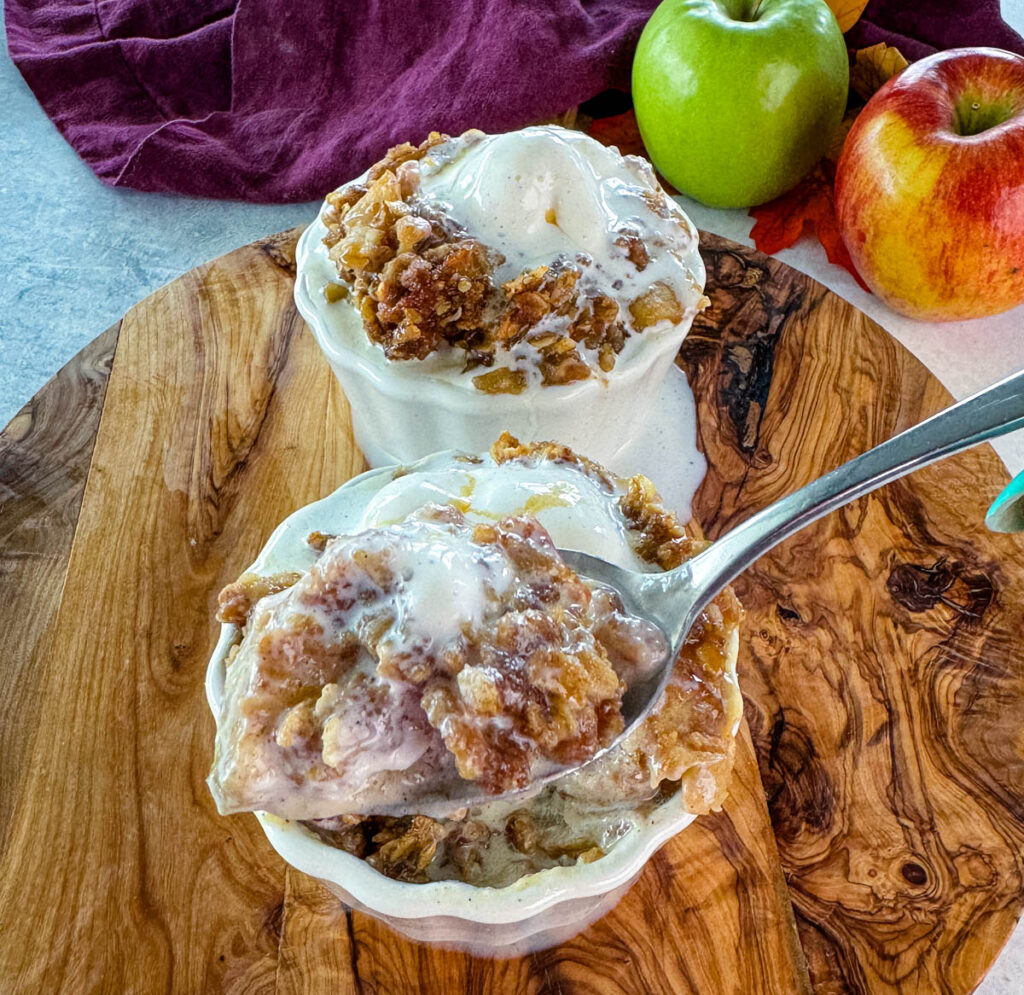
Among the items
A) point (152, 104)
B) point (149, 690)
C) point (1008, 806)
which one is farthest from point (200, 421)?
point (1008, 806)

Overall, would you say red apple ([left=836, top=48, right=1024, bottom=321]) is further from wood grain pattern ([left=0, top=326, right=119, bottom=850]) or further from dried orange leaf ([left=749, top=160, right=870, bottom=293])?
wood grain pattern ([left=0, top=326, right=119, bottom=850])

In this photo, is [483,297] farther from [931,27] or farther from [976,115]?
[931,27]

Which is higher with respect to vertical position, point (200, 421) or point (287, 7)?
point (287, 7)

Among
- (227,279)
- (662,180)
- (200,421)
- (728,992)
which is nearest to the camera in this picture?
(728,992)

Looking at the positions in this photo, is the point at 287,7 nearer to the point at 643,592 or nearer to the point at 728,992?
the point at 643,592

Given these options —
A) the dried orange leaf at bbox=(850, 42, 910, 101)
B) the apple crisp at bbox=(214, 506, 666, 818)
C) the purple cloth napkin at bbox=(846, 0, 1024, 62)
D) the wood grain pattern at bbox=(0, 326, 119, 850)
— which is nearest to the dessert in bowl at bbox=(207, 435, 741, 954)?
the apple crisp at bbox=(214, 506, 666, 818)

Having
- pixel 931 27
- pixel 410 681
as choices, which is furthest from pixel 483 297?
pixel 931 27
